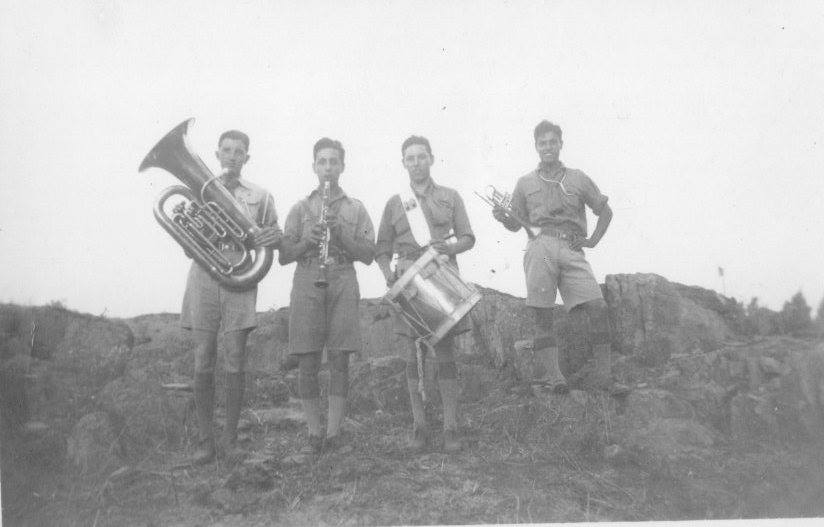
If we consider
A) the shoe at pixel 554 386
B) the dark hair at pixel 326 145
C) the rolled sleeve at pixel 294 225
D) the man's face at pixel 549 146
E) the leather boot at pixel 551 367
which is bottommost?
the shoe at pixel 554 386

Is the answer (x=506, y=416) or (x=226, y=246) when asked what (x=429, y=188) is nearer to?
(x=226, y=246)

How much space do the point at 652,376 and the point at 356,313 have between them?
258 centimetres

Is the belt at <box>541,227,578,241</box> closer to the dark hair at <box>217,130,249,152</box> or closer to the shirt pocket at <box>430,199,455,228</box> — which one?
the shirt pocket at <box>430,199,455,228</box>

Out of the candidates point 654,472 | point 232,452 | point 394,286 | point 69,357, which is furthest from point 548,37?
point 69,357

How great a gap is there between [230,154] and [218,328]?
1.27 m

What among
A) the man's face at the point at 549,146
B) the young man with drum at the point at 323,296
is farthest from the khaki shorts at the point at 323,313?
the man's face at the point at 549,146

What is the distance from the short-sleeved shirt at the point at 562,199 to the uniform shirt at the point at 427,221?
2.96ft

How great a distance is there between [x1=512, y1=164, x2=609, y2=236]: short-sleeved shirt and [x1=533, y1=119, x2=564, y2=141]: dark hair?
28cm

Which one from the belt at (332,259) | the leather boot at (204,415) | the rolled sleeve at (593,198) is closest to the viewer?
the leather boot at (204,415)

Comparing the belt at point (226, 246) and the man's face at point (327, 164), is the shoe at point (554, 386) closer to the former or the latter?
the man's face at point (327, 164)

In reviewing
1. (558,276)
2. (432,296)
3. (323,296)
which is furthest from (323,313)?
(558,276)

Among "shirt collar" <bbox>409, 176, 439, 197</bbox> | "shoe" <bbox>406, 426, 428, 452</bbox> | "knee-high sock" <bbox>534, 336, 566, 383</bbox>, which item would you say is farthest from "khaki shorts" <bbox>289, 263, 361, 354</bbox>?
"knee-high sock" <bbox>534, 336, 566, 383</bbox>

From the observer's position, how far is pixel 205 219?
14.0 feet

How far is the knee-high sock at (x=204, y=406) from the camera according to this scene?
4.12m
